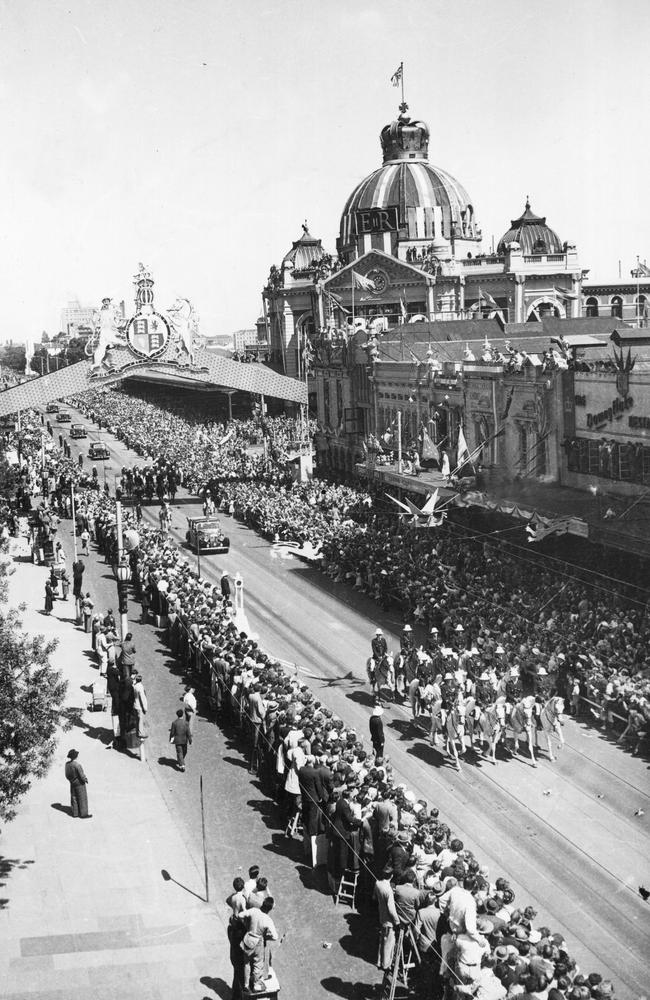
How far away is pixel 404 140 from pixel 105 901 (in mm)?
111798

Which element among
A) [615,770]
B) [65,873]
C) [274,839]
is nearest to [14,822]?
[65,873]

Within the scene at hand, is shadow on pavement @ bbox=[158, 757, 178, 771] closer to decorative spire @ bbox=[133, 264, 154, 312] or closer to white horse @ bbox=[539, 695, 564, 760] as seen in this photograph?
white horse @ bbox=[539, 695, 564, 760]

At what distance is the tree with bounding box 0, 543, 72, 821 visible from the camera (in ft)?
47.2

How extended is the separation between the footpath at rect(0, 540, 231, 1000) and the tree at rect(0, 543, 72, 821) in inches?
70.2

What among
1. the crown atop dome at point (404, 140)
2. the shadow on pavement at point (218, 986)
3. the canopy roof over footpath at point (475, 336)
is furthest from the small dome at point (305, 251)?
the shadow on pavement at point (218, 986)

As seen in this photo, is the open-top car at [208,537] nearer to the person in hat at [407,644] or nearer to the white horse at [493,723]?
the person in hat at [407,644]

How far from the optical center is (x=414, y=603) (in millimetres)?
31625

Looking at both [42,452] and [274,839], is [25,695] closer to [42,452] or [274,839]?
[274,839]

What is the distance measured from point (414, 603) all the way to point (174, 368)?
25.3m

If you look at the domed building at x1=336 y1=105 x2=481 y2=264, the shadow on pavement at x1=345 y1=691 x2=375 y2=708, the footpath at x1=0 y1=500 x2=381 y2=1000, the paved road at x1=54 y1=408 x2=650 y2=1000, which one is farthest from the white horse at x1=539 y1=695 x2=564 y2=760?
the domed building at x1=336 y1=105 x2=481 y2=264

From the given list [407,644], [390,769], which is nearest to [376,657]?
[407,644]

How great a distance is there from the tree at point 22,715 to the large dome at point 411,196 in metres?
97.2

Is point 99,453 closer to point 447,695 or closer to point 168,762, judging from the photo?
point 168,762

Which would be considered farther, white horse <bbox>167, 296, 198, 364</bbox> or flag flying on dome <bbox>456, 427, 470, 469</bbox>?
white horse <bbox>167, 296, 198, 364</bbox>
